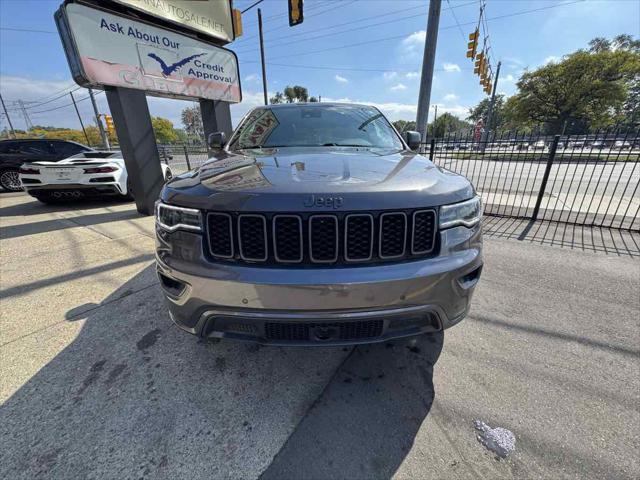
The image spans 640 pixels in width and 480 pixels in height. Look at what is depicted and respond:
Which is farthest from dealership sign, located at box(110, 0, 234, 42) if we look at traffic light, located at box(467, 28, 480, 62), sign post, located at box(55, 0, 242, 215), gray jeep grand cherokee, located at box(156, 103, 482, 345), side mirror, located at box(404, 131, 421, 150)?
traffic light, located at box(467, 28, 480, 62)

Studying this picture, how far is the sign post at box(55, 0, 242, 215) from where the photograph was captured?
15.0ft

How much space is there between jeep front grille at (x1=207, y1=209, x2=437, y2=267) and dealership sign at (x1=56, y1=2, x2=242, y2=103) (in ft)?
16.5

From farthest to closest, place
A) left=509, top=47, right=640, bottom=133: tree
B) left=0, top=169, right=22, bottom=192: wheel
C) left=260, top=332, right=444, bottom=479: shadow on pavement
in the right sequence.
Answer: left=509, top=47, right=640, bottom=133: tree, left=0, top=169, right=22, bottom=192: wheel, left=260, top=332, right=444, bottom=479: shadow on pavement

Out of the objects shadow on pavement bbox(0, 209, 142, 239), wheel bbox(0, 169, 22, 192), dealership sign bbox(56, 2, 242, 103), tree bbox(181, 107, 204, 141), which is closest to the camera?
dealership sign bbox(56, 2, 242, 103)

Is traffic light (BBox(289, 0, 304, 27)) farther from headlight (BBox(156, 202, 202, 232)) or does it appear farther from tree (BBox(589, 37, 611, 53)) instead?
tree (BBox(589, 37, 611, 53))

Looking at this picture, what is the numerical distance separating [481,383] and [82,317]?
10.4 feet

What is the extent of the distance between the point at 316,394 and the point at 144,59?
6402 millimetres

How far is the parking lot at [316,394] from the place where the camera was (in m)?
1.42

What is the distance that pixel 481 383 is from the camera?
1.90m

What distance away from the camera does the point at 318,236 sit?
57.5 inches

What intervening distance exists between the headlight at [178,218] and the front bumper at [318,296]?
4 cm

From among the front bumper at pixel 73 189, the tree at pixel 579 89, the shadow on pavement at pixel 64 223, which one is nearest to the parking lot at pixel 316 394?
the shadow on pavement at pixel 64 223

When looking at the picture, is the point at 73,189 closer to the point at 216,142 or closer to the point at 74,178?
the point at 74,178

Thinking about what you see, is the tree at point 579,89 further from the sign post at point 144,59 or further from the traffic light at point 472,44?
the sign post at point 144,59
